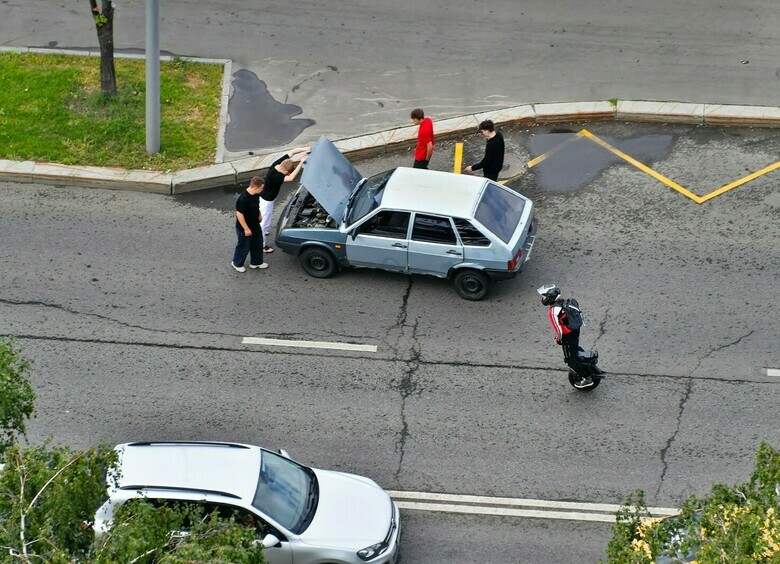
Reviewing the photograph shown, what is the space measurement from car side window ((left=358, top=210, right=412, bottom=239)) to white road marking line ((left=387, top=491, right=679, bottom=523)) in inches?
158

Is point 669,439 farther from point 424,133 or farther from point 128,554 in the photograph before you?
point 128,554

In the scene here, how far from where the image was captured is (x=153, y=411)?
12.8 meters

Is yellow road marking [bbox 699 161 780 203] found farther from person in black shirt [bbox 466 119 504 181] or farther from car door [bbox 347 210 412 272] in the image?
car door [bbox 347 210 412 272]

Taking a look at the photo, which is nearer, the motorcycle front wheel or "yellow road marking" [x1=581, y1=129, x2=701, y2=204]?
the motorcycle front wheel

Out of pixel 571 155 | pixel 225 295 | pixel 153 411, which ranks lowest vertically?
pixel 153 411

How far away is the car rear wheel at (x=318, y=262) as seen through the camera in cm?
1473

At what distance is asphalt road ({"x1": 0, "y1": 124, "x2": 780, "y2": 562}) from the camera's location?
40.0ft

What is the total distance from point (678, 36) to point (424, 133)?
25.1 ft

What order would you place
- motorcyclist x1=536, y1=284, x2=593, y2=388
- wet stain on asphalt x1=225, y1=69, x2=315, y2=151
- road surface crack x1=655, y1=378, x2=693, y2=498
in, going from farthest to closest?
wet stain on asphalt x1=225, y1=69, x2=315, y2=151, motorcyclist x1=536, y1=284, x2=593, y2=388, road surface crack x1=655, y1=378, x2=693, y2=498

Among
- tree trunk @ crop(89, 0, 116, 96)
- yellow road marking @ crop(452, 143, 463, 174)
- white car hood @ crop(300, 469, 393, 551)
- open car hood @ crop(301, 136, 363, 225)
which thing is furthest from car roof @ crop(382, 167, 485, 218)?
tree trunk @ crop(89, 0, 116, 96)

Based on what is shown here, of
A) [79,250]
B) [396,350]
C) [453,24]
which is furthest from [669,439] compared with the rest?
[453,24]

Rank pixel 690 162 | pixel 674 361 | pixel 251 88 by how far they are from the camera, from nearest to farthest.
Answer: pixel 674 361, pixel 690 162, pixel 251 88

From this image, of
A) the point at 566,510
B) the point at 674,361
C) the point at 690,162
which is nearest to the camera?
the point at 566,510

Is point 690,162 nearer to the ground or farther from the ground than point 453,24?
nearer to the ground
